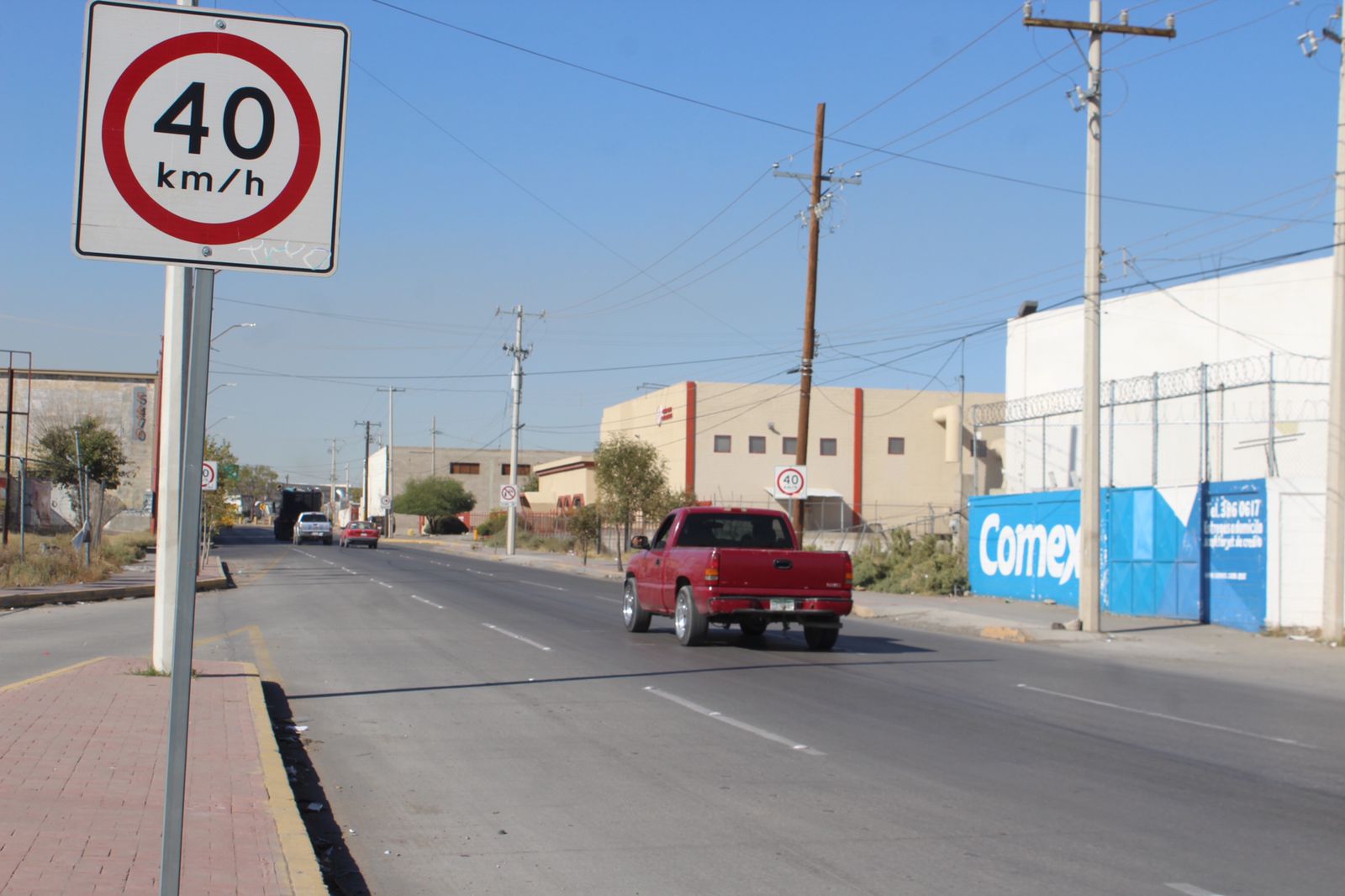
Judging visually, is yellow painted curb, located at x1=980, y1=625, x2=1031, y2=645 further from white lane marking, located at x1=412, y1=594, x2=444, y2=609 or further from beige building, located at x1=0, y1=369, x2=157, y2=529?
beige building, located at x1=0, y1=369, x2=157, y2=529

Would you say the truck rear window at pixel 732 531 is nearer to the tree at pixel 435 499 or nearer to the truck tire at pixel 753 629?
the truck tire at pixel 753 629

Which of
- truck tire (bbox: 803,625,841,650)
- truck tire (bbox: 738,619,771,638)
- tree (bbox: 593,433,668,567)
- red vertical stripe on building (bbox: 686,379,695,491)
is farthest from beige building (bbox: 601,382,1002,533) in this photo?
truck tire (bbox: 803,625,841,650)

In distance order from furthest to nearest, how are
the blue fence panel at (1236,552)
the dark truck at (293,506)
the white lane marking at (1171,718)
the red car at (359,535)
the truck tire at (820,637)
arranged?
the dark truck at (293,506) → the red car at (359,535) → the blue fence panel at (1236,552) → the truck tire at (820,637) → the white lane marking at (1171,718)

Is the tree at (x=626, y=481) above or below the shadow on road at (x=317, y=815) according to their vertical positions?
above

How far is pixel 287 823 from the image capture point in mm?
6680

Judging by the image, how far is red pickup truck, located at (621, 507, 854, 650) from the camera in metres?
17.4

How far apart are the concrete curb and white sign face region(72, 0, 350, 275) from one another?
749 inches

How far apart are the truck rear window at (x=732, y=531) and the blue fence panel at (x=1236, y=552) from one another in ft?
28.8

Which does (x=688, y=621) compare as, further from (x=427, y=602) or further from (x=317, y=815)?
(x=317, y=815)

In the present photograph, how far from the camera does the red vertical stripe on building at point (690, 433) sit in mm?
65250

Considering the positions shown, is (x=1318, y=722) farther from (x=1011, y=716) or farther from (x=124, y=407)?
(x=124, y=407)

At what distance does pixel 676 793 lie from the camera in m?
8.41

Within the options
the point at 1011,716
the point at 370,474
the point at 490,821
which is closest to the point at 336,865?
the point at 490,821

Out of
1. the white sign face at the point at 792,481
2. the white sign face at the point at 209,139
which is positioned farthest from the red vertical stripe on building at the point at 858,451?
the white sign face at the point at 209,139
